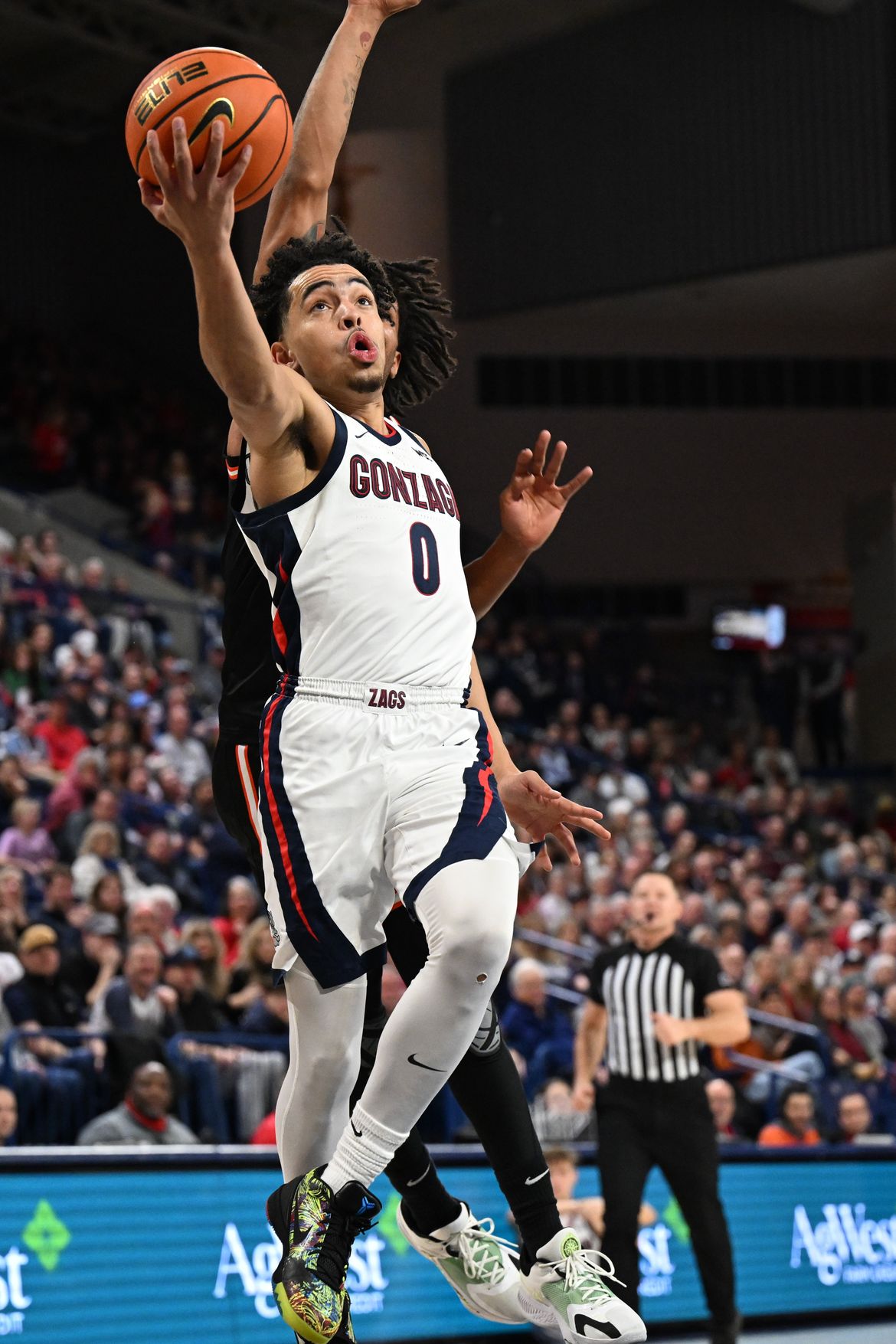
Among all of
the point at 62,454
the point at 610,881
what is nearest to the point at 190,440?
the point at 62,454

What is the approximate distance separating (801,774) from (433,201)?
9378 millimetres

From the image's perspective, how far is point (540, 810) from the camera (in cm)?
423

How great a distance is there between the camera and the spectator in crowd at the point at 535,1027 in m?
11.7

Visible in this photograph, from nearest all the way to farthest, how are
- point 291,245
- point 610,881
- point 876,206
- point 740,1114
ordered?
point 291,245 < point 740,1114 < point 610,881 < point 876,206

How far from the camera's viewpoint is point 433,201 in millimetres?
23766

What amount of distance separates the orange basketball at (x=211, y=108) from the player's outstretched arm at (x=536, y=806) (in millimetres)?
1323

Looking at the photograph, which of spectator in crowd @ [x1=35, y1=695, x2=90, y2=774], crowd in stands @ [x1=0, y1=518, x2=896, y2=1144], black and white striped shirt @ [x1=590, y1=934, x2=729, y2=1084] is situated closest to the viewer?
black and white striped shirt @ [x1=590, y1=934, x2=729, y2=1084]

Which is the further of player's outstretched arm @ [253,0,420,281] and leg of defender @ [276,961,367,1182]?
player's outstretched arm @ [253,0,420,281]

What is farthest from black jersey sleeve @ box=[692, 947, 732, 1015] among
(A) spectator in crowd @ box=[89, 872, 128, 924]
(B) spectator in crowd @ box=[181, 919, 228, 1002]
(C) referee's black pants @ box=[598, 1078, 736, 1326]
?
(A) spectator in crowd @ box=[89, 872, 128, 924]

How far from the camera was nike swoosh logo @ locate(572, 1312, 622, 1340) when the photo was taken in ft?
12.6

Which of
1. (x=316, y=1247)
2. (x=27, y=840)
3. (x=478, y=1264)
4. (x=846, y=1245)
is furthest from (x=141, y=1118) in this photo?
(x=316, y=1247)

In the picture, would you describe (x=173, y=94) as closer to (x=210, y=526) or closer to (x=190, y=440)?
(x=210, y=526)

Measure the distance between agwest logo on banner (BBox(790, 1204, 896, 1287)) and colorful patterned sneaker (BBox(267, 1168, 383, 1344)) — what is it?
7453 millimetres

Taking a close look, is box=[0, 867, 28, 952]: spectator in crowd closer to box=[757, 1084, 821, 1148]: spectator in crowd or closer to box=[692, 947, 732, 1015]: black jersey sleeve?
box=[692, 947, 732, 1015]: black jersey sleeve
